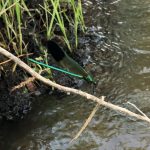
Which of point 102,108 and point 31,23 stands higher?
point 31,23

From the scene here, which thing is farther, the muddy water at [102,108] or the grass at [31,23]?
the grass at [31,23]

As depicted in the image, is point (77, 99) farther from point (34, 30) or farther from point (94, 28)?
point (94, 28)

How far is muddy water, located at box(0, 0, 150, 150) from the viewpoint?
2020 mm

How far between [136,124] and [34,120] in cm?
58

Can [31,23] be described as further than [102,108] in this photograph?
Yes

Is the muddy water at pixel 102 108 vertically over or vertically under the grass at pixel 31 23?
under

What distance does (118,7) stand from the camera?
3332 mm

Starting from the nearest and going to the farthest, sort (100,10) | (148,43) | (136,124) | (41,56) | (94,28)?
(136,124) → (41,56) → (148,43) → (94,28) → (100,10)

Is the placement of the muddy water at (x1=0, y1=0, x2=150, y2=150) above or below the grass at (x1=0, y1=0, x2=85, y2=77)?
below

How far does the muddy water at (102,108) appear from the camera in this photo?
202cm

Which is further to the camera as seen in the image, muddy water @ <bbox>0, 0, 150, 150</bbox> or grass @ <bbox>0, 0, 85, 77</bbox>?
grass @ <bbox>0, 0, 85, 77</bbox>

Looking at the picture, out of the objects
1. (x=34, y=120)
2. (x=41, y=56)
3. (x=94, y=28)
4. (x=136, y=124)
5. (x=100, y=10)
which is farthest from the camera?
(x=100, y=10)

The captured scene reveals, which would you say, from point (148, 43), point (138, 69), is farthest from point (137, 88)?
point (148, 43)

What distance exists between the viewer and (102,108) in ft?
7.34
